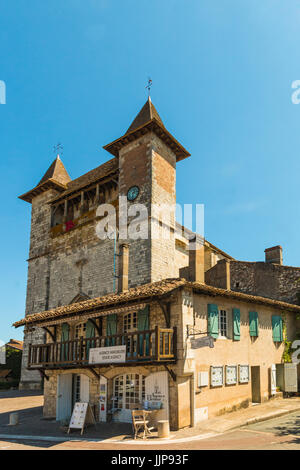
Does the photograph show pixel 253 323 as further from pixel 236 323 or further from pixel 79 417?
pixel 79 417

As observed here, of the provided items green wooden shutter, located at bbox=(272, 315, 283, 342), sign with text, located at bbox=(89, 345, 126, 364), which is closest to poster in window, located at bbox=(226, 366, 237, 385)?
green wooden shutter, located at bbox=(272, 315, 283, 342)

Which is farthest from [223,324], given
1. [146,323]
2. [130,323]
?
[130,323]

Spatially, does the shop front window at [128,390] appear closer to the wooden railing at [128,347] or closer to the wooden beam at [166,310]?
the wooden railing at [128,347]

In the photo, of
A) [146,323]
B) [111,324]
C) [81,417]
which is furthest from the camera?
[111,324]

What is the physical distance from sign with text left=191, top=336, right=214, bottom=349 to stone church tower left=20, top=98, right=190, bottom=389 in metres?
8.52

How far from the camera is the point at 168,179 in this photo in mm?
24375

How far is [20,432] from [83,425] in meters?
2.73

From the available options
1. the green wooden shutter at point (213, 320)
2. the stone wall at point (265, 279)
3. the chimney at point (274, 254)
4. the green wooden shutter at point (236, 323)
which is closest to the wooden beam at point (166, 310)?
the green wooden shutter at point (213, 320)

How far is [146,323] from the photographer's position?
13375 mm

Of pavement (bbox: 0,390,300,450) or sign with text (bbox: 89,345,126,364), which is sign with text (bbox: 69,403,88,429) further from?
sign with text (bbox: 89,345,126,364)

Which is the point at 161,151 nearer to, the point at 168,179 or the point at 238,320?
the point at 168,179

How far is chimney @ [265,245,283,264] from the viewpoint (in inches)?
994

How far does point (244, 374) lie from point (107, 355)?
5521 millimetres

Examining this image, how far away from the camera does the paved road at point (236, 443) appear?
9.47 metres
